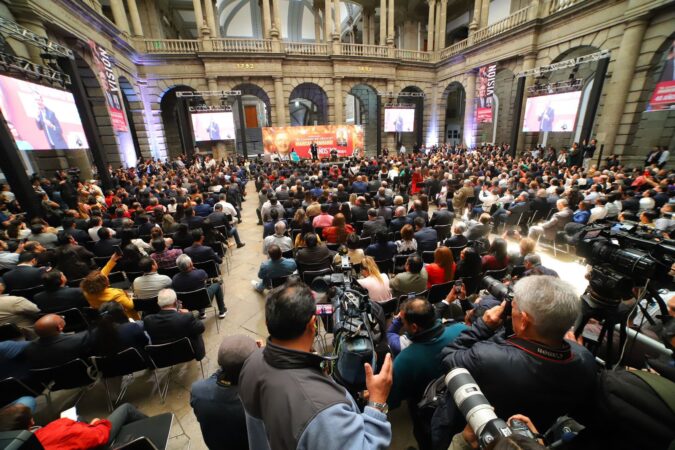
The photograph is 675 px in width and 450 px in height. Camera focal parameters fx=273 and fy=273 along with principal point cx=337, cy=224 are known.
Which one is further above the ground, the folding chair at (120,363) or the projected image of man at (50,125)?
the projected image of man at (50,125)

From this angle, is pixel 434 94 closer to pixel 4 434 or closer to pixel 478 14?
pixel 478 14

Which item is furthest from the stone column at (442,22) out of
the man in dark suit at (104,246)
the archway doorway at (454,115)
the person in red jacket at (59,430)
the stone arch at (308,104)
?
the person in red jacket at (59,430)

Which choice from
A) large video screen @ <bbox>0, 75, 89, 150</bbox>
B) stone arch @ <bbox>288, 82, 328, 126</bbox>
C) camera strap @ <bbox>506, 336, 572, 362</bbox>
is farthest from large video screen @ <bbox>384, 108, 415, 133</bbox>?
camera strap @ <bbox>506, 336, 572, 362</bbox>

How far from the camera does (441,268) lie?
3.55 metres

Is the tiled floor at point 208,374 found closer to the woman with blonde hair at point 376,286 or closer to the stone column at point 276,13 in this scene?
the woman with blonde hair at point 376,286

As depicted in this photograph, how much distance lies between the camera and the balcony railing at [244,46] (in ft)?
53.4

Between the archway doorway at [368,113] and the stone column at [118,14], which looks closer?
the stone column at [118,14]

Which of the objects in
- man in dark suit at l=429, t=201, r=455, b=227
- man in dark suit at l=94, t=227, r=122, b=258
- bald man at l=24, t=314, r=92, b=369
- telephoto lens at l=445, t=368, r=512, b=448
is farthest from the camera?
man in dark suit at l=429, t=201, r=455, b=227

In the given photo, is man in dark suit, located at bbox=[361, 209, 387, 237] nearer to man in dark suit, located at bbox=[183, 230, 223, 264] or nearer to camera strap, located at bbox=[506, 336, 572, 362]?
man in dark suit, located at bbox=[183, 230, 223, 264]

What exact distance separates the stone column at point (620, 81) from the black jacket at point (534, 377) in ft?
46.1

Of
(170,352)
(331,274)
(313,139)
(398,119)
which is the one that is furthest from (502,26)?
(170,352)

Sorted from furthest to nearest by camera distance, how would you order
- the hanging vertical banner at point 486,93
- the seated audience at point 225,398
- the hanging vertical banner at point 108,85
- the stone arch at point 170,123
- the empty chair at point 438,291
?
1. the stone arch at point 170,123
2. the hanging vertical banner at point 486,93
3. the hanging vertical banner at point 108,85
4. the empty chair at point 438,291
5. the seated audience at point 225,398

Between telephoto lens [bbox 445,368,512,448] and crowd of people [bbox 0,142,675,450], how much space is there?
0.23 meters

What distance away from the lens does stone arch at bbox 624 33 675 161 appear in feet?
31.6
